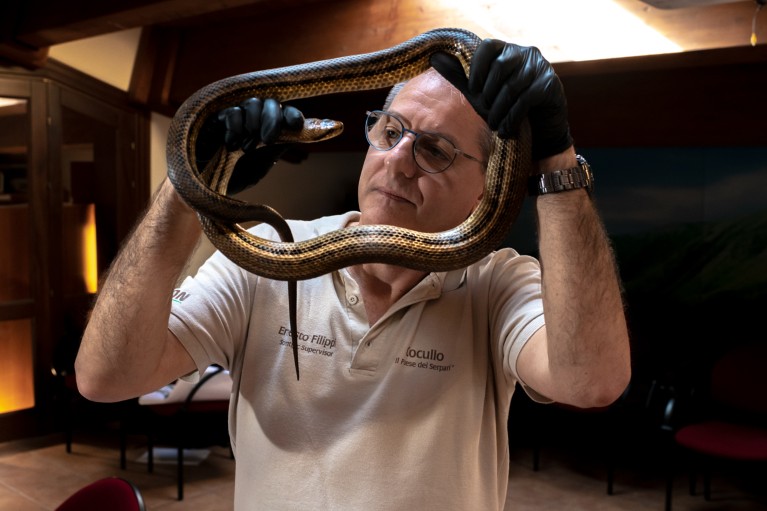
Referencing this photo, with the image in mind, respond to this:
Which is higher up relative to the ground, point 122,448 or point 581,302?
point 581,302

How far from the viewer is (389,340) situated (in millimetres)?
1595

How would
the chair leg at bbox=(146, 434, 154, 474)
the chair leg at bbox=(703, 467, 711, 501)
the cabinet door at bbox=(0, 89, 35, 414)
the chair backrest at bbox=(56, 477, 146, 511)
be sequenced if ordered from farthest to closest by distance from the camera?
1. the cabinet door at bbox=(0, 89, 35, 414)
2. the chair leg at bbox=(146, 434, 154, 474)
3. the chair leg at bbox=(703, 467, 711, 501)
4. the chair backrest at bbox=(56, 477, 146, 511)

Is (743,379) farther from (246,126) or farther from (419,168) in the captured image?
(246,126)

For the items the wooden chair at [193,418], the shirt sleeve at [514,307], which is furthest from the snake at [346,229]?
the wooden chair at [193,418]

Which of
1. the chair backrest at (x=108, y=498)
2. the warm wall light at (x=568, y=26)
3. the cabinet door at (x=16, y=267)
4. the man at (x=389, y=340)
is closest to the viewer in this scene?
the man at (x=389, y=340)

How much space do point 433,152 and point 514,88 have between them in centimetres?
42

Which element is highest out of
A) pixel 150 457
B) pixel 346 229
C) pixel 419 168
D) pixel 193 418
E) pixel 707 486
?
pixel 419 168

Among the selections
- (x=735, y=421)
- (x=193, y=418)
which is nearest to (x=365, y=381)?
(x=193, y=418)

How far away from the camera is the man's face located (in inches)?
59.1

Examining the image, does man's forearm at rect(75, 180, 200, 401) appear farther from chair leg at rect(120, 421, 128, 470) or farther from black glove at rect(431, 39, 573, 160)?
chair leg at rect(120, 421, 128, 470)

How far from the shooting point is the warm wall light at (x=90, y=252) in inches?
241

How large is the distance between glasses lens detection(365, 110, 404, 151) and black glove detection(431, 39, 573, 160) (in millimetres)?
359

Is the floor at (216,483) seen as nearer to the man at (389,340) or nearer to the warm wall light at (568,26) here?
the warm wall light at (568,26)

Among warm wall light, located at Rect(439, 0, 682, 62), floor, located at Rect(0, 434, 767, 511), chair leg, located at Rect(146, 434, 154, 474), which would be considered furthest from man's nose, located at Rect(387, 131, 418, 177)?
chair leg, located at Rect(146, 434, 154, 474)
